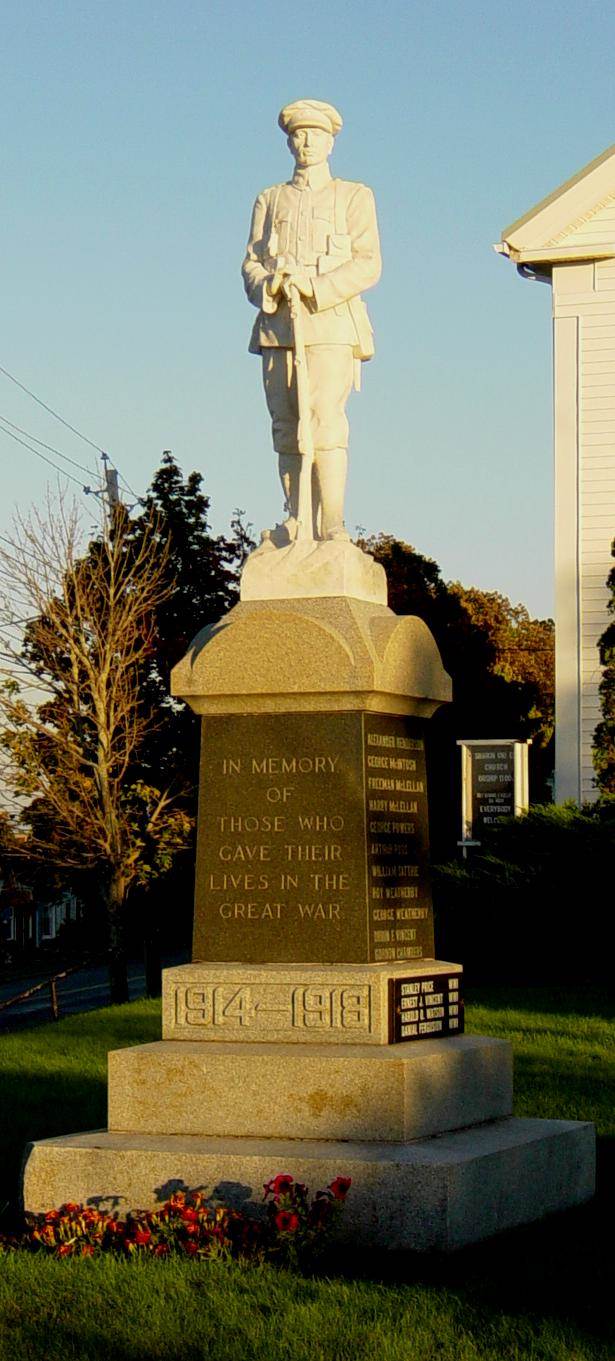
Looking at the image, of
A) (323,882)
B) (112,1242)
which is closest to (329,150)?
(323,882)

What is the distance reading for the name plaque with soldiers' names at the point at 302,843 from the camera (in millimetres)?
9273

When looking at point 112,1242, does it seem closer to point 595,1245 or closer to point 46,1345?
point 46,1345

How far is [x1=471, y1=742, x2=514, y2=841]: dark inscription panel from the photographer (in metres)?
24.7

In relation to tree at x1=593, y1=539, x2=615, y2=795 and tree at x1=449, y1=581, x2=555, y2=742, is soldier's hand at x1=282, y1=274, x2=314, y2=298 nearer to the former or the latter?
tree at x1=593, y1=539, x2=615, y2=795

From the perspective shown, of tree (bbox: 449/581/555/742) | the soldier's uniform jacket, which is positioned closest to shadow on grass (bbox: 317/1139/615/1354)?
the soldier's uniform jacket

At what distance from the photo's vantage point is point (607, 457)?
24.2 meters

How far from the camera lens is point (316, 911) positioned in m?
9.30

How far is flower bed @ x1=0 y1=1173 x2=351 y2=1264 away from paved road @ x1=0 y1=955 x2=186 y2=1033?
19836 mm

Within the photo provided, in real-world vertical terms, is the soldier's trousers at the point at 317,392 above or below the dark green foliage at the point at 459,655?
below

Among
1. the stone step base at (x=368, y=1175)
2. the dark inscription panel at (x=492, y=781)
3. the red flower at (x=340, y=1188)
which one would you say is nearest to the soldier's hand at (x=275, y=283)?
the stone step base at (x=368, y=1175)

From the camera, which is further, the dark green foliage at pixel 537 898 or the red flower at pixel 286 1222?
the dark green foliage at pixel 537 898

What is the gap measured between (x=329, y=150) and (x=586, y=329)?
1428 centimetres

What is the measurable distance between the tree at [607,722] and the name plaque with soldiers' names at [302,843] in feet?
46.1

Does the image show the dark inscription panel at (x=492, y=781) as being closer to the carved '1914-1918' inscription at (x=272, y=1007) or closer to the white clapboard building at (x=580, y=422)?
the white clapboard building at (x=580, y=422)
